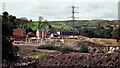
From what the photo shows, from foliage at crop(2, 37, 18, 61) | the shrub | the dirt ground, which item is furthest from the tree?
the shrub

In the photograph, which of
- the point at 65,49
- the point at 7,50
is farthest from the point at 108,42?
the point at 7,50

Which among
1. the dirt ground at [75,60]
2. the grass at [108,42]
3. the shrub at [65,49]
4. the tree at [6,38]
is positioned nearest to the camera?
the tree at [6,38]

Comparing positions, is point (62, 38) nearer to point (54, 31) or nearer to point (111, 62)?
point (54, 31)

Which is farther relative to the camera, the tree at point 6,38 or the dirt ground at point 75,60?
the dirt ground at point 75,60

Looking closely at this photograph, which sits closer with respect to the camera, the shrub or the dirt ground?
the dirt ground

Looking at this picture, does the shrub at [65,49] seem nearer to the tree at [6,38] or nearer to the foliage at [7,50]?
the foliage at [7,50]

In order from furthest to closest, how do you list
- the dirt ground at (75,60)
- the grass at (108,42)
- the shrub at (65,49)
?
the grass at (108,42) < the shrub at (65,49) < the dirt ground at (75,60)

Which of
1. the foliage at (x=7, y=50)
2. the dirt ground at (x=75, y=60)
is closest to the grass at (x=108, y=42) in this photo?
the dirt ground at (x=75, y=60)

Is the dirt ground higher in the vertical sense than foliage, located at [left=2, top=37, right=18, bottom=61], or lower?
lower

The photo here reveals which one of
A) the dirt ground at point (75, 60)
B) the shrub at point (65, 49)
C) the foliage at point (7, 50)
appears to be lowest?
the dirt ground at point (75, 60)

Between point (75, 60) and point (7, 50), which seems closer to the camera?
point (7, 50)

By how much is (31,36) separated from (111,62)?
534cm

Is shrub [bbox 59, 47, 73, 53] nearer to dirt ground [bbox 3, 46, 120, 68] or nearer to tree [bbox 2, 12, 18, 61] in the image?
dirt ground [bbox 3, 46, 120, 68]

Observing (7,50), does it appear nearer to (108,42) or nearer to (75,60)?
(75,60)
